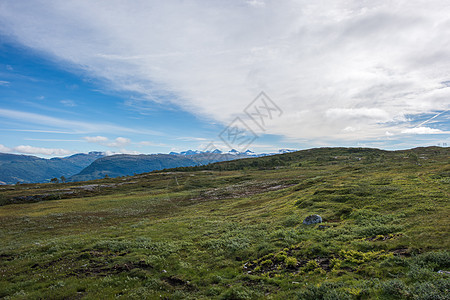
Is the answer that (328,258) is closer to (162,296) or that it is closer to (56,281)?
(162,296)

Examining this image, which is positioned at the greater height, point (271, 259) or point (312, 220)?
point (312, 220)

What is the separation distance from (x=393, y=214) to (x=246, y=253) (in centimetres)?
1790

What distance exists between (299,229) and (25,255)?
32.2m

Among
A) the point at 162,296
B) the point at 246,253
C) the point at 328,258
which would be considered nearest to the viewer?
the point at 162,296

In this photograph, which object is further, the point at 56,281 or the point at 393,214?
the point at 393,214

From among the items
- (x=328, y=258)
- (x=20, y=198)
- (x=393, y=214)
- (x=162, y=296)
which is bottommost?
(x=20, y=198)

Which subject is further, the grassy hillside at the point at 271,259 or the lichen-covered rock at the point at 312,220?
the lichen-covered rock at the point at 312,220

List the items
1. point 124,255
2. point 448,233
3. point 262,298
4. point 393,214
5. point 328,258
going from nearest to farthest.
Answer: point 262,298, point 448,233, point 328,258, point 124,255, point 393,214

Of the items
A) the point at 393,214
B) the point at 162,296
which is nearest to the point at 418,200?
the point at 393,214

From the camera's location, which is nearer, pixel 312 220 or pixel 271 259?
pixel 271 259

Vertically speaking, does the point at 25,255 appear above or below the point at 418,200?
below

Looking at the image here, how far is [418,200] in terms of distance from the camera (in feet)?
86.8

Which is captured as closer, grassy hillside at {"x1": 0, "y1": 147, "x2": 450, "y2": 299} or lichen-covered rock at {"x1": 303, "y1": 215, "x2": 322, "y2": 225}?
grassy hillside at {"x1": 0, "y1": 147, "x2": 450, "y2": 299}

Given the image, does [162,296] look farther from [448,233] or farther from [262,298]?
[448,233]
